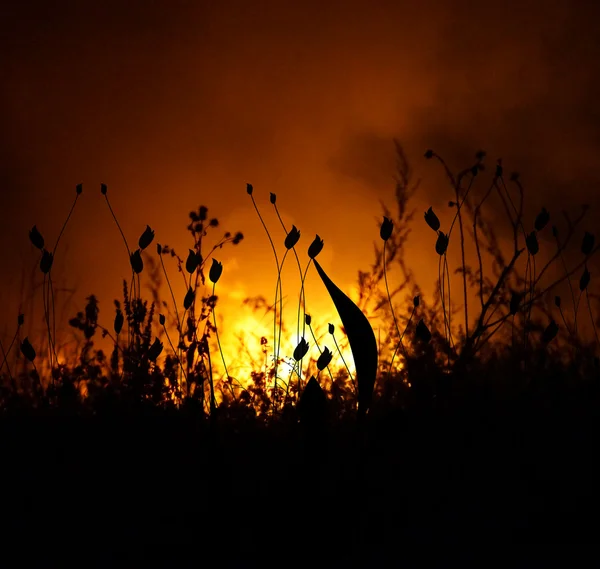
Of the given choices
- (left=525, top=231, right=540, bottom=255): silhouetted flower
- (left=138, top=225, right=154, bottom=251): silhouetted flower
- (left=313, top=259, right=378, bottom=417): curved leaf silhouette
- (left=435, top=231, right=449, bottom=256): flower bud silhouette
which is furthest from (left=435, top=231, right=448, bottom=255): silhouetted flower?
(left=138, top=225, right=154, bottom=251): silhouetted flower

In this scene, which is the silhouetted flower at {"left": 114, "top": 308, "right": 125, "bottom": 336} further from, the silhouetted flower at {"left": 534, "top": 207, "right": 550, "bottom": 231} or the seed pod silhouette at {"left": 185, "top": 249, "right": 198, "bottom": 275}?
the silhouetted flower at {"left": 534, "top": 207, "right": 550, "bottom": 231}

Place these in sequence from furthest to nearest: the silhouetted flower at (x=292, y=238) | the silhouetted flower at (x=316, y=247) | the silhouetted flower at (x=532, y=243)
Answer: the silhouetted flower at (x=532, y=243) < the silhouetted flower at (x=292, y=238) < the silhouetted flower at (x=316, y=247)

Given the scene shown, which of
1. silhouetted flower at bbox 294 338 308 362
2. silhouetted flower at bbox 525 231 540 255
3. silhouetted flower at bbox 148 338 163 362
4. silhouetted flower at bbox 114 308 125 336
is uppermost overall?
silhouetted flower at bbox 525 231 540 255

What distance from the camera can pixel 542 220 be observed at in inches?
93.6

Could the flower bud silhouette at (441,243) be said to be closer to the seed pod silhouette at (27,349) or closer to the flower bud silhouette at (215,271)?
the flower bud silhouette at (215,271)

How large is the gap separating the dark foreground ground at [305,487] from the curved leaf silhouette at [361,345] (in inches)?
3.3

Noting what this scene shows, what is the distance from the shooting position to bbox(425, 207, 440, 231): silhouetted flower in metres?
2.25

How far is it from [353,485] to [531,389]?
3.00 feet

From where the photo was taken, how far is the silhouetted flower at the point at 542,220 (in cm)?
237

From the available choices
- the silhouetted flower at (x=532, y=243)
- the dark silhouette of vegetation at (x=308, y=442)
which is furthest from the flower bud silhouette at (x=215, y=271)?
the silhouetted flower at (x=532, y=243)

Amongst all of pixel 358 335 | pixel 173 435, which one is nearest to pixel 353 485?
pixel 358 335

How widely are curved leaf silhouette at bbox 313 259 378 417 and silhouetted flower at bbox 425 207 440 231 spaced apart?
0.75 metres

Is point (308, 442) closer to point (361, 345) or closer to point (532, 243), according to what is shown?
point (361, 345)

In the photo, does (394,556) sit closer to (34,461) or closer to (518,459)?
(518,459)
